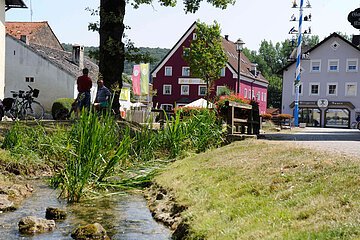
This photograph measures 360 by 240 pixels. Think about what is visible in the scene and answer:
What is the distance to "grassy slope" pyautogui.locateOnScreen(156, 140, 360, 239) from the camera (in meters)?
5.96

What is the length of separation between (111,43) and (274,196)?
49.4 ft

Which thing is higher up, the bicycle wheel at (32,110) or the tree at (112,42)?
the tree at (112,42)

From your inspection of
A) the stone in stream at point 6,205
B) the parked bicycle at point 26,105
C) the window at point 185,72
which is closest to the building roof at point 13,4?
the parked bicycle at point 26,105

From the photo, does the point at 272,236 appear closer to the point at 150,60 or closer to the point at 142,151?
the point at 142,151

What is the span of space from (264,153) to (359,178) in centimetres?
440

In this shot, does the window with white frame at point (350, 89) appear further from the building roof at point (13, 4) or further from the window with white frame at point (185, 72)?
the building roof at point (13, 4)

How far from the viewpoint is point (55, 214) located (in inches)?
349

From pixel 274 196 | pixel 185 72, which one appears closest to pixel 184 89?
pixel 185 72

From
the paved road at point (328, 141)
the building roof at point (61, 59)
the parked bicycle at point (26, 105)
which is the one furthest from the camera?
the building roof at point (61, 59)

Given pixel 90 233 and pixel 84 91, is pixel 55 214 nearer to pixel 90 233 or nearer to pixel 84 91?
pixel 90 233

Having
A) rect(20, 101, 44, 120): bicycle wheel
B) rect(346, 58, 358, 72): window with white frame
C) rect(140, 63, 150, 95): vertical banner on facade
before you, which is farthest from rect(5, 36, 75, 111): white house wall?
rect(346, 58, 358, 72): window with white frame

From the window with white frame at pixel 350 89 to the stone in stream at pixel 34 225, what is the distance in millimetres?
67723

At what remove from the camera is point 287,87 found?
7450 cm

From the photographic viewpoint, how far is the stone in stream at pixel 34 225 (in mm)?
7812
